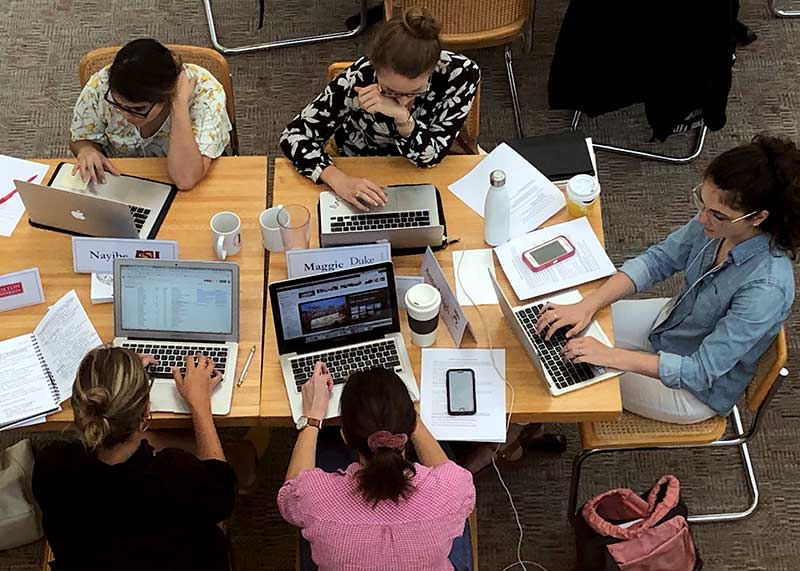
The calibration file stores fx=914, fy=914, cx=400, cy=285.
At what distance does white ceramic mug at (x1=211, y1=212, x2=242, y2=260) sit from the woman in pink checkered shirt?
0.65 meters

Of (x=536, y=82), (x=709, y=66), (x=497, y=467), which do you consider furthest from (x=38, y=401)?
(x=536, y=82)

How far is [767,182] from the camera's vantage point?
2143 millimetres

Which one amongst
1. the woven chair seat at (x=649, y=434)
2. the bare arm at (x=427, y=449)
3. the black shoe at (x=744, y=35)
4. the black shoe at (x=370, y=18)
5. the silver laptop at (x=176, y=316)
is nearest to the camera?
the bare arm at (x=427, y=449)

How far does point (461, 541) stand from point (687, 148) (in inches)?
85.7

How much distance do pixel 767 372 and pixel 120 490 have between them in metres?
1.55

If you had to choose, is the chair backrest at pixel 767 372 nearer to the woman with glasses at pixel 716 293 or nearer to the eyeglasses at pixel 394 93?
the woman with glasses at pixel 716 293

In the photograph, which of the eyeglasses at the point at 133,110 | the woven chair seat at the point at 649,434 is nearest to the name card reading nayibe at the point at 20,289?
the eyeglasses at the point at 133,110

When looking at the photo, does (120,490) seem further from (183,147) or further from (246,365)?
(183,147)

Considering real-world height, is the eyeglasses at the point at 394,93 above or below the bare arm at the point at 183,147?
above

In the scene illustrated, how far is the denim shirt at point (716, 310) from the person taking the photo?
2.21m

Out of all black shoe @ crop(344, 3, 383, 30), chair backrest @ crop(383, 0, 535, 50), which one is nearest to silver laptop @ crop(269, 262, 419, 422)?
chair backrest @ crop(383, 0, 535, 50)

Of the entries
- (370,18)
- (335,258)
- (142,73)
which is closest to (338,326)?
(335,258)

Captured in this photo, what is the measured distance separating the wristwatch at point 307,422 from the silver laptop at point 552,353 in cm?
54

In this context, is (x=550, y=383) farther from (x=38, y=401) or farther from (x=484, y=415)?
(x=38, y=401)
